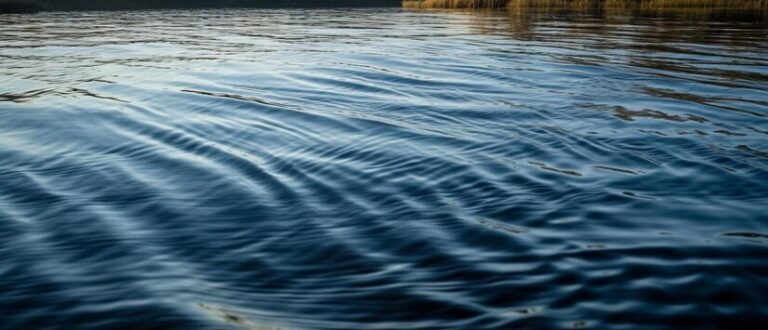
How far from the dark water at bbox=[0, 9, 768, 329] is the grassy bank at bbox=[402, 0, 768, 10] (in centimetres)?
2697

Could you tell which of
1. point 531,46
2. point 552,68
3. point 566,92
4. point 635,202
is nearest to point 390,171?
point 635,202

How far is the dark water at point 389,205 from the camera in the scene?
3.06 m

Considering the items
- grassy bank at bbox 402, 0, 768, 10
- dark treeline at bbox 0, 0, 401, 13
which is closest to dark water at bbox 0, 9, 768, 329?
grassy bank at bbox 402, 0, 768, 10

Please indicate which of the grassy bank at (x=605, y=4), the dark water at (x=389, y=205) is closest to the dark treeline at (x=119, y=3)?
the grassy bank at (x=605, y=4)

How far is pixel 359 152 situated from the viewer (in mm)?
6012

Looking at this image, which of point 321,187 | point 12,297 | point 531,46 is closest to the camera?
point 12,297

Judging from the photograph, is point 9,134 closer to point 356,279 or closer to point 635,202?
point 356,279

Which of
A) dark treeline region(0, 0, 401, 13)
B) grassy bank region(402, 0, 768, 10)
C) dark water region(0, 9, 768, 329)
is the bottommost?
dark water region(0, 9, 768, 329)

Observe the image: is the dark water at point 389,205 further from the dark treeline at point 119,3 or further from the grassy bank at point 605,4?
the dark treeline at point 119,3

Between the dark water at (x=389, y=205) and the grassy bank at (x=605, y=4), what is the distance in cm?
2697

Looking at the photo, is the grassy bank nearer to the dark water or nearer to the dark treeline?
the dark water

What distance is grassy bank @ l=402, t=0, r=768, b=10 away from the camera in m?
33.2

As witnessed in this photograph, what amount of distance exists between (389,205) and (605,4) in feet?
130

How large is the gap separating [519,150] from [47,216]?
13.3 feet
